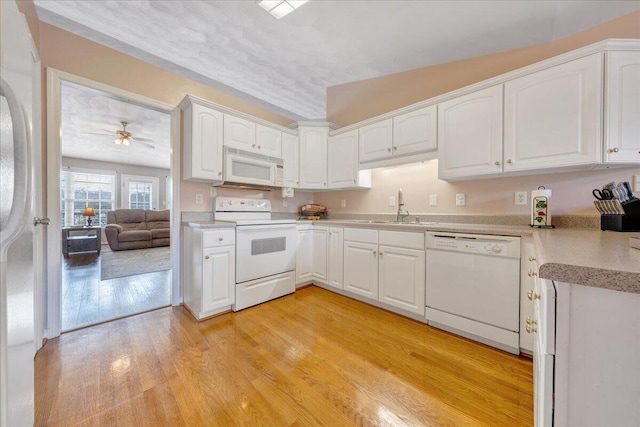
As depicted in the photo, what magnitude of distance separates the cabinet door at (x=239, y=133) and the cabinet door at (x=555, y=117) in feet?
8.08

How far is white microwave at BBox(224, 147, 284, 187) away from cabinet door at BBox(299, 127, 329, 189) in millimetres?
346

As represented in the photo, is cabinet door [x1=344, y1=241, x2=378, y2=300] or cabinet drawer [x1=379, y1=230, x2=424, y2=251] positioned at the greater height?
cabinet drawer [x1=379, y1=230, x2=424, y2=251]

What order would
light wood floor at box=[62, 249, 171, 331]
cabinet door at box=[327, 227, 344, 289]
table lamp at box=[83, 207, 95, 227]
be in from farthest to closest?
1. table lamp at box=[83, 207, 95, 227]
2. cabinet door at box=[327, 227, 344, 289]
3. light wood floor at box=[62, 249, 171, 331]

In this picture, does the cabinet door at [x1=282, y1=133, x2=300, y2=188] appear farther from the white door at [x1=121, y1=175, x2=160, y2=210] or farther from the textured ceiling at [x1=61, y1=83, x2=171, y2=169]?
the white door at [x1=121, y1=175, x2=160, y2=210]

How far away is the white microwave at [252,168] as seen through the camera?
259 cm

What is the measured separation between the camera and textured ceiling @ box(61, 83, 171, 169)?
3270mm

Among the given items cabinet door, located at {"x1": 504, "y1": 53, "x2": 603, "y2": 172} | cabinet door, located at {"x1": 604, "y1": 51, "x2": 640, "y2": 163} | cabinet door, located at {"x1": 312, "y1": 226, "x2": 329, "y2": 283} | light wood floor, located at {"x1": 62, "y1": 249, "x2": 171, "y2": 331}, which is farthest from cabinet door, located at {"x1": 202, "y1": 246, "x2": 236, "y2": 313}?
cabinet door, located at {"x1": 604, "y1": 51, "x2": 640, "y2": 163}

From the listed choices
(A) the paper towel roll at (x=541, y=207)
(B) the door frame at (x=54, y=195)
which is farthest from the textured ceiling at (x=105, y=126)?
(A) the paper towel roll at (x=541, y=207)

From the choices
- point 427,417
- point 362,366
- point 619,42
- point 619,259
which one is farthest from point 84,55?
point 619,42

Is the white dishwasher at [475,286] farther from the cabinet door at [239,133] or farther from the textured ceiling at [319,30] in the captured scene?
the cabinet door at [239,133]

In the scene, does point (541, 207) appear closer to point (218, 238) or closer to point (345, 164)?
point (345, 164)

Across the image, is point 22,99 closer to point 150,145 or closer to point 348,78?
point 348,78

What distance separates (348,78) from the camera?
10.1ft

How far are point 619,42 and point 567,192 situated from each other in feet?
3.23
